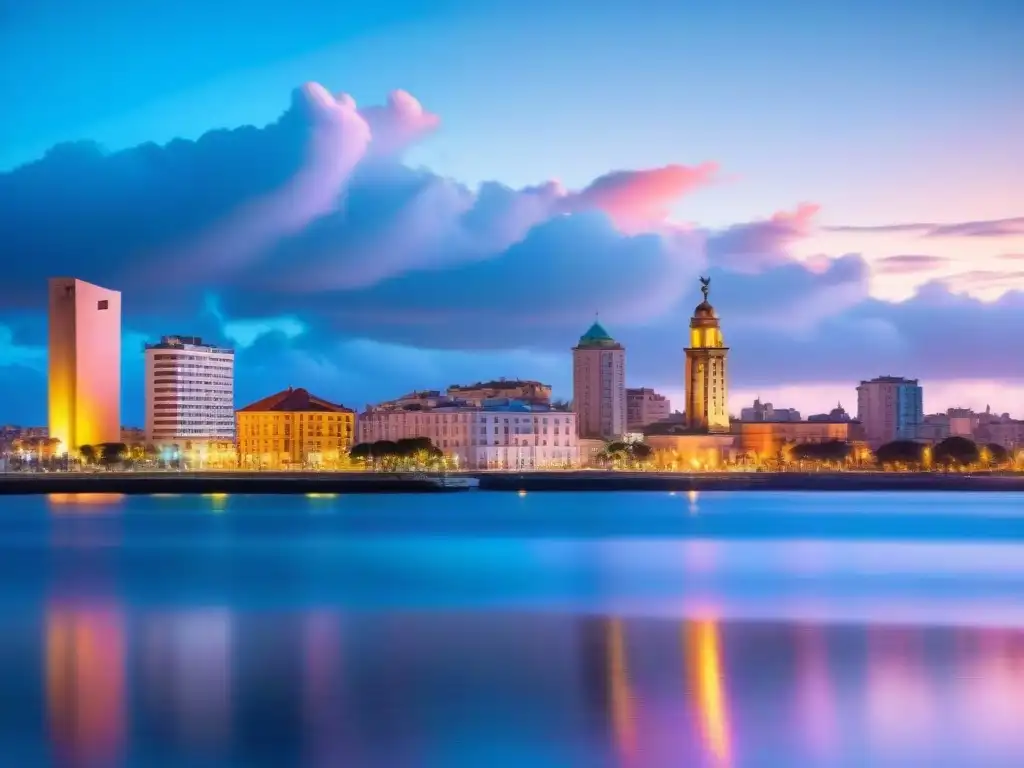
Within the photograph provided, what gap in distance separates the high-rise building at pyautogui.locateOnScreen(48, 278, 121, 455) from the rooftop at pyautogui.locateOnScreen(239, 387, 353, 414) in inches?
530

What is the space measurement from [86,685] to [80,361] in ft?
428

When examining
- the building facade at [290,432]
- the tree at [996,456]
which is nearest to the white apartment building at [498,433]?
the building facade at [290,432]

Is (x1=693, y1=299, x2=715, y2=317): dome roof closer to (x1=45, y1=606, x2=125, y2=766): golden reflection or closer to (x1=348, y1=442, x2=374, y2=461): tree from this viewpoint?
(x1=348, y1=442, x2=374, y2=461): tree

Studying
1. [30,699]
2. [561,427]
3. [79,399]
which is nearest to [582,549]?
[30,699]

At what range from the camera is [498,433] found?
139250mm

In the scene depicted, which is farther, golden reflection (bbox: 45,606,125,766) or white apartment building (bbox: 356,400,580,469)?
white apartment building (bbox: 356,400,580,469)

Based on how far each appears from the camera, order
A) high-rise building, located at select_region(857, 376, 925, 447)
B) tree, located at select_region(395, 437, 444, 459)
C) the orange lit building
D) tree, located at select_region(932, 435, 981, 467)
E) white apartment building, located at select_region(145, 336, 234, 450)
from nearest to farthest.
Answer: tree, located at select_region(395, 437, 444, 459), tree, located at select_region(932, 435, 981, 467), the orange lit building, white apartment building, located at select_region(145, 336, 234, 450), high-rise building, located at select_region(857, 376, 925, 447)

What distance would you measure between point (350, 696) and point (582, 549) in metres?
33.8

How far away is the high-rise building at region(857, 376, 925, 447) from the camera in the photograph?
180000 millimetres

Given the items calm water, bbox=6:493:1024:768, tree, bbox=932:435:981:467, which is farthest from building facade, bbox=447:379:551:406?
calm water, bbox=6:493:1024:768

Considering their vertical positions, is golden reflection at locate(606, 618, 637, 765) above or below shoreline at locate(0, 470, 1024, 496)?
below

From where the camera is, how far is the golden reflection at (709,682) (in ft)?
58.3

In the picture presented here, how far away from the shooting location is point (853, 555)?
5119 cm

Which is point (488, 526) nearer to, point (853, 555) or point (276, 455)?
point (853, 555)
